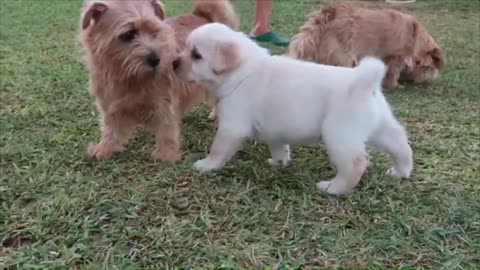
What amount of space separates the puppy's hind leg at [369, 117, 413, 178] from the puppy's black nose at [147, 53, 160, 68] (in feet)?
3.27

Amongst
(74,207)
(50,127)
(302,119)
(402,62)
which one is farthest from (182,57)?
(402,62)

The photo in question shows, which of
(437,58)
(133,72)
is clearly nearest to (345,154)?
(133,72)

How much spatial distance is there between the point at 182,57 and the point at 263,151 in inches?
26.2

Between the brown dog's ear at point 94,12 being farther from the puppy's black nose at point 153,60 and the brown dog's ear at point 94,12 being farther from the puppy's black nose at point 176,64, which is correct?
the puppy's black nose at point 176,64

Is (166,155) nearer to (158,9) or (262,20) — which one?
(158,9)

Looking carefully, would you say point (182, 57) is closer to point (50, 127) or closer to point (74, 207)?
point (74, 207)

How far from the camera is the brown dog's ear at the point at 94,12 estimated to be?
2.88 metres

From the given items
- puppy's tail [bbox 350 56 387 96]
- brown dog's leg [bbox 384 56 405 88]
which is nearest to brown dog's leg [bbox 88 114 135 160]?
puppy's tail [bbox 350 56 387 96]

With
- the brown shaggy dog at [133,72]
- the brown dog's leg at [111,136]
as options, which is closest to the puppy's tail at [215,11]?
the brown shaggy dog at [133,72]

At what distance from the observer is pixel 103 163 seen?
294 centimetres

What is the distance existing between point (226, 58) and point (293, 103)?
35 cm

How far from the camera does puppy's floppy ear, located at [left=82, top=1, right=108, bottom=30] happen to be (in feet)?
9.45

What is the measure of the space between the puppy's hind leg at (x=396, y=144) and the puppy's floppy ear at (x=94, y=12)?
1315mm

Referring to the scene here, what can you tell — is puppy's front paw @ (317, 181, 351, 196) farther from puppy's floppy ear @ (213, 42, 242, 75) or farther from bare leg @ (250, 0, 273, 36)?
bare leg @ (250, 0, 273, 36)
